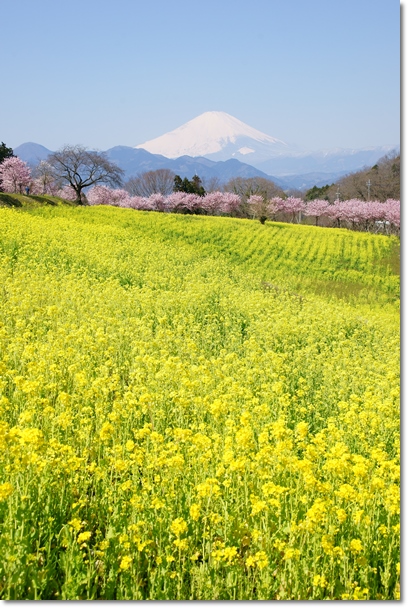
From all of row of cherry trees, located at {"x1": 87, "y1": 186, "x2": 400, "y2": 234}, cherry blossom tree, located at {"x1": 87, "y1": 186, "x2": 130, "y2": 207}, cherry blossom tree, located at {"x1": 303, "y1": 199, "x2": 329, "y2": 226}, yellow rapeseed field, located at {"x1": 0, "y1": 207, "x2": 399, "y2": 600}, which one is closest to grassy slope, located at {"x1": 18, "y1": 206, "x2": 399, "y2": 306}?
yellow rapeseed field, located at {"x1": 0, "y1": 207, "x2": 399, "y2": 600}

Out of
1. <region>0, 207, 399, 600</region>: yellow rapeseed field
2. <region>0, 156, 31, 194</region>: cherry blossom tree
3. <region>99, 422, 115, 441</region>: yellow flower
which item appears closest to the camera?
<region>0, 207, 399, 600</region>: yellow rapeseed field

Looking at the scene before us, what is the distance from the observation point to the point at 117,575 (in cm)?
322

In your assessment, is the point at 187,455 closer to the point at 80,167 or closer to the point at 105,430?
the point at 105,430

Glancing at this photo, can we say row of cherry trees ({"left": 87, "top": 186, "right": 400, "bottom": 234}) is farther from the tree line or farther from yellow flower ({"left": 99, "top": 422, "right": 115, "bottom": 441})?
yellow flower ({"left": 99, "top": 422, "right": 115, "bottom": 441})

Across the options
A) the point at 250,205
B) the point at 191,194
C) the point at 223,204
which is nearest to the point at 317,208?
the point at 223,204

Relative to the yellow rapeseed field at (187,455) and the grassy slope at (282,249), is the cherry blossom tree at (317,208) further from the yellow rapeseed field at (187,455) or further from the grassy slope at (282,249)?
the yellow rapeseed field at (187,455)

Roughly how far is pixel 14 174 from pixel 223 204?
Answer: 22802mm

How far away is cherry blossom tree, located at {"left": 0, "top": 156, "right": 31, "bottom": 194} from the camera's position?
49.9 meters

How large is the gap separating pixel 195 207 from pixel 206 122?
51.0m

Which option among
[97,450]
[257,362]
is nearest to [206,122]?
[257,362]

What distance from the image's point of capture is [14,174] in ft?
164

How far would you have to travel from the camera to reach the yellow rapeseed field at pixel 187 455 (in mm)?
3098

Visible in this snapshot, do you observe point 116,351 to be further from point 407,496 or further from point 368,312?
point 368,312

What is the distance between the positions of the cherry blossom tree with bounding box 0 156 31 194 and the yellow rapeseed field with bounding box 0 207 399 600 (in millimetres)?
41235
